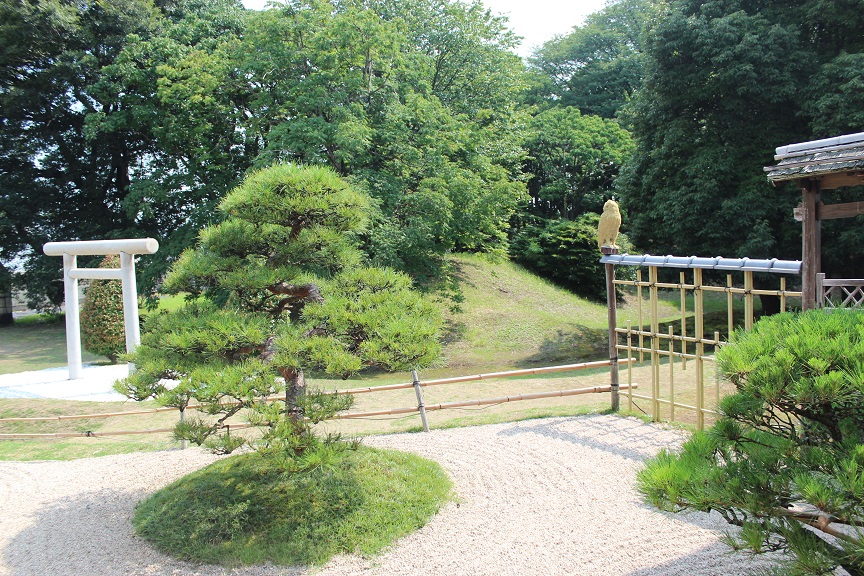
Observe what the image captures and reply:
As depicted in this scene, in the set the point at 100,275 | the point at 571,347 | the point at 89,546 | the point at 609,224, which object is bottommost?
the point at 571,347

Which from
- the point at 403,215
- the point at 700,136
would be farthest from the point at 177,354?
the point at 700,136

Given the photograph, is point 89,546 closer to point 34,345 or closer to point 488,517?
point 488,517

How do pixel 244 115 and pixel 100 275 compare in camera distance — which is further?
pixel 244 115

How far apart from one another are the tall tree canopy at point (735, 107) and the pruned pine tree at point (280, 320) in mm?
10627

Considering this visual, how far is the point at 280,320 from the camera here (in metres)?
5.30

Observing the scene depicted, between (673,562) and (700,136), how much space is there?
12858 mm

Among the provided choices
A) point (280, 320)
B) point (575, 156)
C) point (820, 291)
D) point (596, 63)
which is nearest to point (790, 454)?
point (280, 320)

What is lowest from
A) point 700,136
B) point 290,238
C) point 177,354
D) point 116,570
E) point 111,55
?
point 116,570

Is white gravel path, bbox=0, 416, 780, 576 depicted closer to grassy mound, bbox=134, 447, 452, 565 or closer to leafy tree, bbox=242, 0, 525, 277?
grassy mound, bbox=134, 447, 452, 565

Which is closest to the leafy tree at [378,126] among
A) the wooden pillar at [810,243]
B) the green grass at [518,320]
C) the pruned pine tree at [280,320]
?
the green grass at [518,320]

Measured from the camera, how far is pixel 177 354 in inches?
188

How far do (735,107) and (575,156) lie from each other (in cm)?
1048

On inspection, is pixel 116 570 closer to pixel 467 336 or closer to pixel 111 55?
pixel 467 336

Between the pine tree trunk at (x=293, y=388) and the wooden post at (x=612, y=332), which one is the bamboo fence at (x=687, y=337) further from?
the pine tree trunk at (x=293, y=388)
